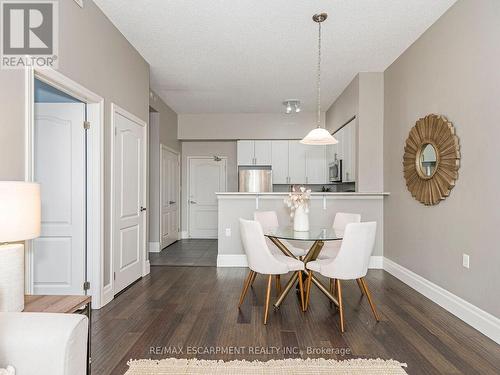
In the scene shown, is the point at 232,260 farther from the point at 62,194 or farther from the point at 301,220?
the point at 62,194

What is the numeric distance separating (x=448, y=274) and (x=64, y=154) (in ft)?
12.8

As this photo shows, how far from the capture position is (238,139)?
6.93 m

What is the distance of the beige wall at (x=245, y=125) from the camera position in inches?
269

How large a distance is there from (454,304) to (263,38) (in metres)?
3.34

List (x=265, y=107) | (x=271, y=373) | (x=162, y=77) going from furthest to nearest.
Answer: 1. (x=265, y=107)
2. (x=162, y=77)
3. (x=271, y=373)

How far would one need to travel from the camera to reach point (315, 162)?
6.79 m

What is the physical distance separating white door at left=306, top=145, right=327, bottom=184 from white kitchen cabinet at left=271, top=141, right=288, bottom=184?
19.3 inches

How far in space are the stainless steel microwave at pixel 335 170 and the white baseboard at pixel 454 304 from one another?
205 centimetres

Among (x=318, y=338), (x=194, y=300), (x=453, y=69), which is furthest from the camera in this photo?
(x=194, y=300)

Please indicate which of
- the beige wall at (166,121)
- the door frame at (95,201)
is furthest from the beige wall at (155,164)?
the door frame at (95,201)

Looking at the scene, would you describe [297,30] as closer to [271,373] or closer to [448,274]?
[448,274]

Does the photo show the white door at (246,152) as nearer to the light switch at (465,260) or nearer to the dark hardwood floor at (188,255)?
the dark hardwood floor at (188,255)

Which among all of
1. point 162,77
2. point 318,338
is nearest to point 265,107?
point 162,77

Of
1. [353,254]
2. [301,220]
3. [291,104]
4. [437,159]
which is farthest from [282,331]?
[291,104]
